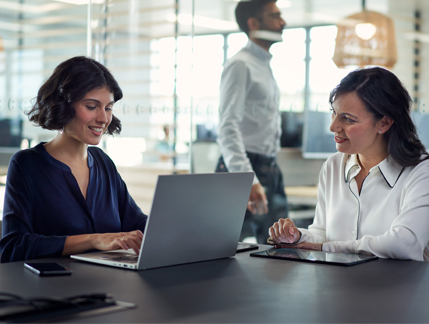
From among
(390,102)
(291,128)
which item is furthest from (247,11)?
(390,102)

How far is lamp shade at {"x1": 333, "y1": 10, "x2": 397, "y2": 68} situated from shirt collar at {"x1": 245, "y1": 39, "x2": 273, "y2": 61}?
487mm

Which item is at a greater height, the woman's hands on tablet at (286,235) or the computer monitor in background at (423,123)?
the computer monitor in background at (423,123)

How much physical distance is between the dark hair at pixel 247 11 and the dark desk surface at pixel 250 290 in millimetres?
2813

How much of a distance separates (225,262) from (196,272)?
0.58 feet

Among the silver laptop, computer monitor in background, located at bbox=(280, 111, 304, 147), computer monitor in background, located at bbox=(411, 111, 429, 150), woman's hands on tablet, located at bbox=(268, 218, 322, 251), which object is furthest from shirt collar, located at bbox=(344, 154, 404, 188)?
computer monitor in background, located at bbox=(411, 111, 429, 150)

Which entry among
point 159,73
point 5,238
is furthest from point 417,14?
point 5,238

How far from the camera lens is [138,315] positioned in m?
1.05

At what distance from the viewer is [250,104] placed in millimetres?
3900

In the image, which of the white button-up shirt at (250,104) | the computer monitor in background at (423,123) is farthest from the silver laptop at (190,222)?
the computer monitor in background at (423,123)

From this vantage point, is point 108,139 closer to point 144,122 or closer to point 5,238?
point 144,122

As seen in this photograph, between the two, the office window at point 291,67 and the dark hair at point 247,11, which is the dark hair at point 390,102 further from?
the dark hair at point 247,11

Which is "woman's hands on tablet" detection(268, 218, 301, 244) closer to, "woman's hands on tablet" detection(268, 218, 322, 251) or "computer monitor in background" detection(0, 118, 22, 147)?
"woman's hands on tablet" detection(268, 218, 322, 251)

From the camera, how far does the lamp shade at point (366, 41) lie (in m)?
3.96

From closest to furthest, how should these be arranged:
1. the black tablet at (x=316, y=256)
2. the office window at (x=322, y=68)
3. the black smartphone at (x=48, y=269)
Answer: the black smartphone at (x=48, y=269)
the black tablet at (x=316, y=256)
the office window at (x=322, y=68)
